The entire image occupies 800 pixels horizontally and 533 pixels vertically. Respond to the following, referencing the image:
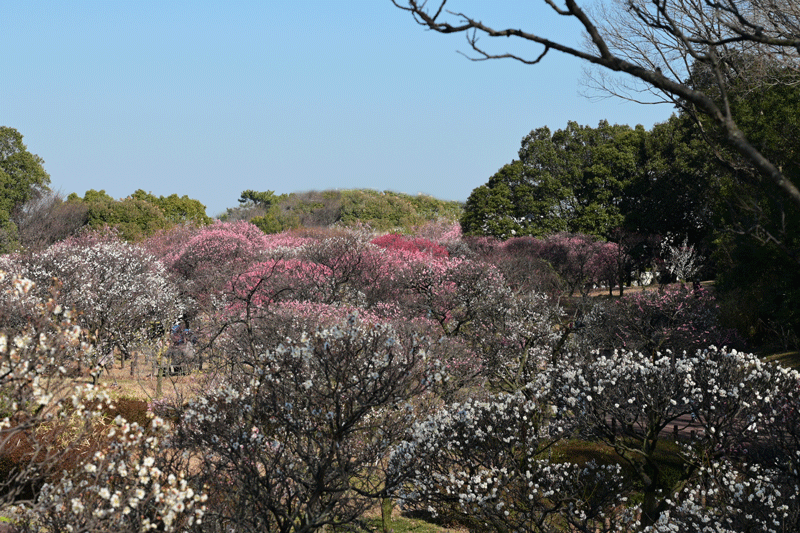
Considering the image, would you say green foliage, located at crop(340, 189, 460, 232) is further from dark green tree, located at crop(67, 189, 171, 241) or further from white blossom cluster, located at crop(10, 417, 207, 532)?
white blossom cluster, located at crop(10, 417, 207, 532)

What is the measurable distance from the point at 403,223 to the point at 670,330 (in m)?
58.2

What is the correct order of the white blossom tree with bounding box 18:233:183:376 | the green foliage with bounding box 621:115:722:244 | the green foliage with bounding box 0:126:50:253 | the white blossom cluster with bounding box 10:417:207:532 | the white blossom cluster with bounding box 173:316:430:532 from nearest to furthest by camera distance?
the white blossom cluster with bounding box 10:417:207:532 < the white blossom cluster with bounding box 173:316:430:532 < the white blossom tree with bounding box 18:233:183:376 < the green foliage with bounding box 621:115:722:244 < the green foliage with bounding box 0:126:50:253

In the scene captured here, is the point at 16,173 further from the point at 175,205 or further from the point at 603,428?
the point at 603,428

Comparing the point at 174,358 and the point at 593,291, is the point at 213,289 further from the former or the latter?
the point at 593,291

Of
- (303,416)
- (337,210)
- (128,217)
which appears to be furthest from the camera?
(337,210)

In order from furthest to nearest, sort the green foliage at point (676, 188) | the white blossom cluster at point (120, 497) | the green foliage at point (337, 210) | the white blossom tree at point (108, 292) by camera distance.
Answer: the green foliage at point (337, 210) < the green foliage at point (676, 188) < the white blossom tree at point (108, 292) < the white blossom cluster at point (120, 497)

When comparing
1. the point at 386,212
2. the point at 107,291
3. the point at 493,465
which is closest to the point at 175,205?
the point at 386,212

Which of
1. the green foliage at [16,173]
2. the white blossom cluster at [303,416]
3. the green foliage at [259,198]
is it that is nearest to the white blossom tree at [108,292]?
the white blossom cluster at [303,416]

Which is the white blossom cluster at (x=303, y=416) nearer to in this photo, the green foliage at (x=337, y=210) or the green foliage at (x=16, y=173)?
the green foliage at (x=16, y=173)

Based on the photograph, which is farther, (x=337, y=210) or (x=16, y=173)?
(x=337, y=210)

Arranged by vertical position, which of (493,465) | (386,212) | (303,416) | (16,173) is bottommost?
(493,465)

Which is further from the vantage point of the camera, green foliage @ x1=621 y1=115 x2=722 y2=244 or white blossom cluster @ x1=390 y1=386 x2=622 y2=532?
green foliage @ x1=621 y1=115 x2=722 y2=244

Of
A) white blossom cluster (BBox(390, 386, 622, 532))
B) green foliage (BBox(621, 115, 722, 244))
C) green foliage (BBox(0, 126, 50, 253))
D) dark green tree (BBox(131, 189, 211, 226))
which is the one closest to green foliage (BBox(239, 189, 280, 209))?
dark green tree (BBox(131, 189, 211, 226))

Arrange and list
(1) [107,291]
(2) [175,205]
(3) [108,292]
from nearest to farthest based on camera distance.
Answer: (3) [108,292]
(1) [107,291]
(2) [175,205]
